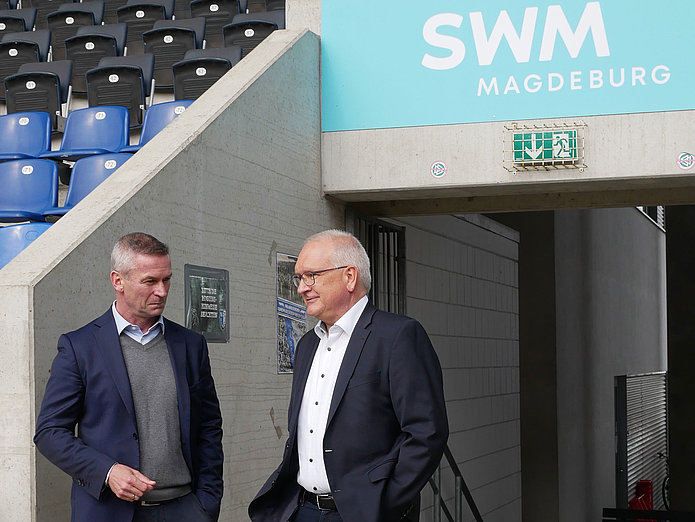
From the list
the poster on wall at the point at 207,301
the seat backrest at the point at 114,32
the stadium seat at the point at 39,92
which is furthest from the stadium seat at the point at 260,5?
the poster on wall at the point at 207,301

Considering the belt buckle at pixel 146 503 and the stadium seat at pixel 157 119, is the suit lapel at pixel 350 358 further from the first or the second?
the stadium seat at pixel 157 119

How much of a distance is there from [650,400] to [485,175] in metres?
15.3

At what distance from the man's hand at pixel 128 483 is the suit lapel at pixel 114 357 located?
185 mm

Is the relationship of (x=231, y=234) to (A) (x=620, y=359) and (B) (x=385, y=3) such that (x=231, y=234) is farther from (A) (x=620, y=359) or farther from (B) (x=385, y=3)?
(A) (x=620, y=359)

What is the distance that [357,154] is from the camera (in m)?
6.49

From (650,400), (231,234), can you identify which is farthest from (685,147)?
(650,400)

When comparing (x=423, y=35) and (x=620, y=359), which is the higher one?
(x=423, y=35)

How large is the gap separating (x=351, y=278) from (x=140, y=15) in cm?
708

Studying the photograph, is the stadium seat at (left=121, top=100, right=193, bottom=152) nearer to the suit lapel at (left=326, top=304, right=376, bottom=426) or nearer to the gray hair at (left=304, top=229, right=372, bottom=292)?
the gray hair at (left=304, top=229, right=372, bottom=292)

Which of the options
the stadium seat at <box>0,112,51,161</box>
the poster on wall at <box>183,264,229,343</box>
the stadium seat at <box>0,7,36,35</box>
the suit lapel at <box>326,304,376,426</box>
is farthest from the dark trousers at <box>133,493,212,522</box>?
the stadium seat at <box>0,7,36,35</box>

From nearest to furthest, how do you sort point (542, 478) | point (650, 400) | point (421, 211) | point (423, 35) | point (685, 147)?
1. point (685, 147)
2. point (423, 35)
3. point (421, 211)
4. point (542, 478)
5. point (650, 400)

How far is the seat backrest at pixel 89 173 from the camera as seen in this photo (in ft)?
19.4

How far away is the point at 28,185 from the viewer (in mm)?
6141

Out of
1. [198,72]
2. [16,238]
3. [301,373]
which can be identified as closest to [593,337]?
[198,72]
